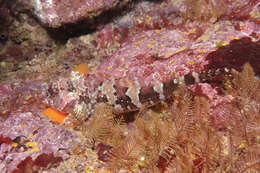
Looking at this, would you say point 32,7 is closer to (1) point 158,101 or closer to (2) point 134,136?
(1) point 158,101

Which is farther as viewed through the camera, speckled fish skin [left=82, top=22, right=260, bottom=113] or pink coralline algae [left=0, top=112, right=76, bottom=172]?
speckled fish skin [left=82, top=22, right=260, bottom=113]

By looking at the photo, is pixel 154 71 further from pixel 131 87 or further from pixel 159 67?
pixel 131 87

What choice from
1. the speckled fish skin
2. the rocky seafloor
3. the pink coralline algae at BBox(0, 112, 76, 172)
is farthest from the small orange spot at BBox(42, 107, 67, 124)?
the speckled fish skin

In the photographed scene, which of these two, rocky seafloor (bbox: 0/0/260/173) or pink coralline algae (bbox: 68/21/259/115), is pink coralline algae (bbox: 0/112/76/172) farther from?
pink coralline algae (bbox: 68/21/259/115)

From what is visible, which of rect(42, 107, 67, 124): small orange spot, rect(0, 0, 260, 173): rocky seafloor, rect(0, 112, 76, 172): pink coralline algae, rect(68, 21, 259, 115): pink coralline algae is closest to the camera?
rect(0, 0, 260, 173): rocky seafloor

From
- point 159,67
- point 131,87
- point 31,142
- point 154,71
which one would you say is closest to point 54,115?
point 31,142

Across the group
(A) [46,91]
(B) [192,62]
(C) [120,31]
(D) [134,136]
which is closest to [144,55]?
(B) [192,62]

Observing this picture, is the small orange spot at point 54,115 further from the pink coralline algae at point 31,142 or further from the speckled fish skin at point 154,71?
the speckled fish skin at point 154,71
